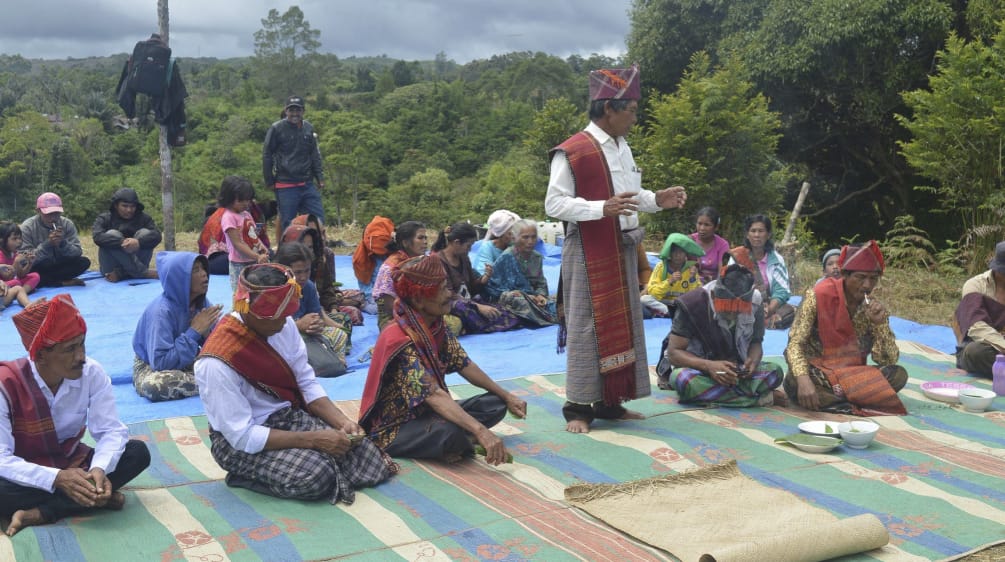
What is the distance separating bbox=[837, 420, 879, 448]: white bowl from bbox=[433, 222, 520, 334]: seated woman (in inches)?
126

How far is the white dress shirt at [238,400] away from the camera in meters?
3.17

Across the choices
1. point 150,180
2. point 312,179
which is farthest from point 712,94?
point 150,180

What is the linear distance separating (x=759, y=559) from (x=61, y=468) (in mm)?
2351

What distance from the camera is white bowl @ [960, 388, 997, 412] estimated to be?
4609mm

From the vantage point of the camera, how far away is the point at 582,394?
4277mm

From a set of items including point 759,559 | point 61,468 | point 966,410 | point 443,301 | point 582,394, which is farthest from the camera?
point 966,410

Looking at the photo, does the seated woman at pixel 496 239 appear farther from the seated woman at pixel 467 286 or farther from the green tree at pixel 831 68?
the green tree at pixel 831 68

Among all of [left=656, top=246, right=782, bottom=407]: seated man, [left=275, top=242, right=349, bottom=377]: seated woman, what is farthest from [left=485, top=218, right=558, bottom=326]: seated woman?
[left=656, top=246, right=782, bottom=407]: seated man

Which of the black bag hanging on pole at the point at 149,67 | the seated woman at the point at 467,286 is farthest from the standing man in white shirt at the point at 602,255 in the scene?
the black bag hanging on pole at the point at 149,67

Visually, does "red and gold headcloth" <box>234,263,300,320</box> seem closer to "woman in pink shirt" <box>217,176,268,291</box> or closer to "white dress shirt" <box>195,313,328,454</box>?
"white dress shirt" <box>195,313,328,454</box>

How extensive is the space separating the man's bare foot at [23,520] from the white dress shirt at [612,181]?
7.85 ft

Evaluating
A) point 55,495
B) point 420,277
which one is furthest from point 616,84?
point 55,495

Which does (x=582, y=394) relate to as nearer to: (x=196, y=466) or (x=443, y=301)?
(x=443, y=301)

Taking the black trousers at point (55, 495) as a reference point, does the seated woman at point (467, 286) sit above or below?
above
